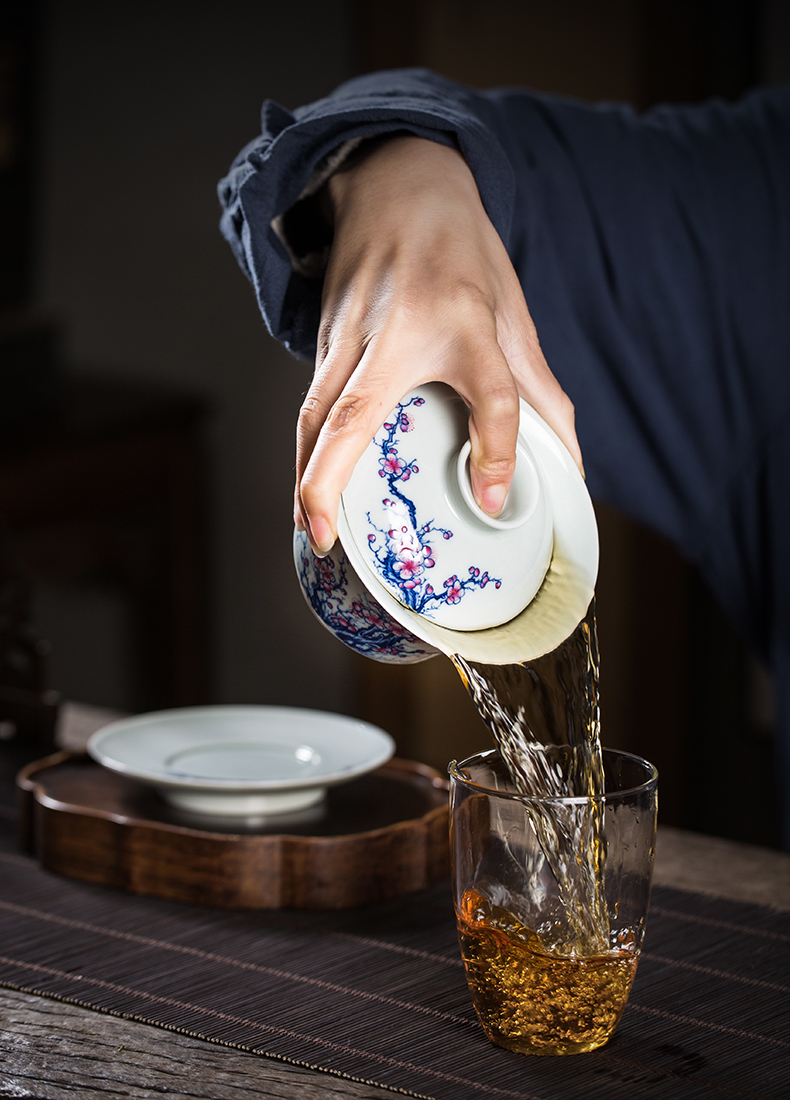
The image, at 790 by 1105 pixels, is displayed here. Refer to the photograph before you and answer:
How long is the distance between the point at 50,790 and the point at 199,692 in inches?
85.6

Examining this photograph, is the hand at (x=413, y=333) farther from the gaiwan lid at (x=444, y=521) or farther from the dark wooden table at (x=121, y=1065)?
the dark wooden table at (x=121, y=1065)

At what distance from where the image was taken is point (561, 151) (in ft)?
4.34

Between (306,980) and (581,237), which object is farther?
(581,237)

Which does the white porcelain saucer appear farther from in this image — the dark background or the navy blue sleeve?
the dark background

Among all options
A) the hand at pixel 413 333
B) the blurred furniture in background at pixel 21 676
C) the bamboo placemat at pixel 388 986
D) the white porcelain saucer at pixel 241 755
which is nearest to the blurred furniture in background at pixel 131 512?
the blurred furniture in background at pixel 21 676

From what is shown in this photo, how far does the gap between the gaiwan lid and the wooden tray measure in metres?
0.26

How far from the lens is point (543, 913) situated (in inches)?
31.6

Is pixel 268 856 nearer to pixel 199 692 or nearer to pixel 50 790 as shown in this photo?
pixel 50 790

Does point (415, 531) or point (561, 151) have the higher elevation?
point (561, 151)

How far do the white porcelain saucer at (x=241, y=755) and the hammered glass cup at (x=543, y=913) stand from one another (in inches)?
11.2

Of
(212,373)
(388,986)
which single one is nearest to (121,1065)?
(388,986)

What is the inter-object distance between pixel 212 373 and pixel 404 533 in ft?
8.13

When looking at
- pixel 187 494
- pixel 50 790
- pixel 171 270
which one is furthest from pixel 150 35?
pixel 50 790

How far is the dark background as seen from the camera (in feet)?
9.50
